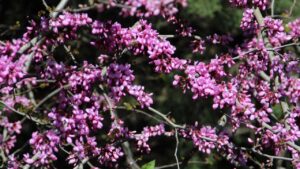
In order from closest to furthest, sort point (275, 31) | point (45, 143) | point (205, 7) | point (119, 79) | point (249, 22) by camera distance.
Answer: point (45, 143) < point (119, 79) < point (275, 31) < point (249, 22) < point (205, 7)

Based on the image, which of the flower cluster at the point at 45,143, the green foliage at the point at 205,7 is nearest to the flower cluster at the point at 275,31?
the flower cluster at the point at 45,143

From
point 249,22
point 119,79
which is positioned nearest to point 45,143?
point 119,79

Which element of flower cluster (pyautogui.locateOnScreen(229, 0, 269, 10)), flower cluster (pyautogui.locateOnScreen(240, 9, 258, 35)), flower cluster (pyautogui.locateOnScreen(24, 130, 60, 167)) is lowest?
flower cluster (pyautogui.locateOnScreen(24, 130, 60, 167))

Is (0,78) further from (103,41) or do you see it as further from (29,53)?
(103,41)

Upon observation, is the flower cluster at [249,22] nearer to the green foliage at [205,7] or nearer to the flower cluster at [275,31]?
the flower cluster at [275,31]

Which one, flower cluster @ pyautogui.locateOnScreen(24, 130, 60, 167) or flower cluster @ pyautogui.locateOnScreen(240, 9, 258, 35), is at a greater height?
flower cluster @ pyautogui.locateOnScreen(240, 9, 258, 35)

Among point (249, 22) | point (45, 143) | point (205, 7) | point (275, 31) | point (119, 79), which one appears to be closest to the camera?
point (45, 143)

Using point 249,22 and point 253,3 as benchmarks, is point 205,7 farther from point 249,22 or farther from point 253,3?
point 253,3

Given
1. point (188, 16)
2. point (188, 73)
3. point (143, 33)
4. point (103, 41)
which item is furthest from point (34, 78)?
point (188, 16)

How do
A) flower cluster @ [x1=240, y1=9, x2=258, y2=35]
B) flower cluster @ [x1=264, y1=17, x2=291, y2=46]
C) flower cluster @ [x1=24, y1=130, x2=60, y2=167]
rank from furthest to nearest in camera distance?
flower cluster @ [x1=240, y1=9, x2=258, y2=35], flower cluster @ [x1=264, y1=17, x2=291, y2=46], flower cluster @ [x1=24, y1=130, x2=60, y2=167]

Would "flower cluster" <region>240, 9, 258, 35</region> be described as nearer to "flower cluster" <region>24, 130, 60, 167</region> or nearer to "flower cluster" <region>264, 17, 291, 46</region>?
"flower cluster" <region>264, 17, 291, 46</region>

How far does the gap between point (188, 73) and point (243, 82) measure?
76cm

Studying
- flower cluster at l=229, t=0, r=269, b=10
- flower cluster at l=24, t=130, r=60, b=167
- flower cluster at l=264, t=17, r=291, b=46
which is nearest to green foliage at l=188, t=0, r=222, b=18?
A: flower cluster at l=229, t=0, r=269, b=10

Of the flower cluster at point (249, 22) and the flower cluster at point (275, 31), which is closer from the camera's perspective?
the flower cluster at point (275, 31)
